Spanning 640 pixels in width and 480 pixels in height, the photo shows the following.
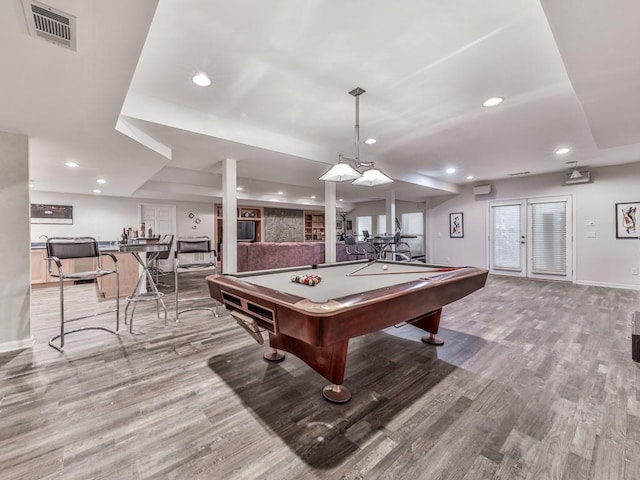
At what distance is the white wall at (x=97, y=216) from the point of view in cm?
682

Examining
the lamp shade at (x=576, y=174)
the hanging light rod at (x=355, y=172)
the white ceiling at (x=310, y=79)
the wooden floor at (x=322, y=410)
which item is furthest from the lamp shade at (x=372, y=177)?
the lamp shade at (x=576, y=174)

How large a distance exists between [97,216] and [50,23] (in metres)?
7.75

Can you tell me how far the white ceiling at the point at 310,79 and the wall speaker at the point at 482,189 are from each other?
2704mm

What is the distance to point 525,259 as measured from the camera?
22.2ft

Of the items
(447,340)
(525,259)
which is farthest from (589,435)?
(525,259)

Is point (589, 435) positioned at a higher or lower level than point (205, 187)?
lower

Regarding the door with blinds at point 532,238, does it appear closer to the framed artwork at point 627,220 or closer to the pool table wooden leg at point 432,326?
the framed artwork at point 627,220

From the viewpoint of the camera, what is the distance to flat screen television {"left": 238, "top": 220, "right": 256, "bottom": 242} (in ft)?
32.0

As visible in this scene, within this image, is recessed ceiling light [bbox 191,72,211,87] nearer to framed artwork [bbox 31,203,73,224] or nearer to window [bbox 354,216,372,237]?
framed artwork [bbox 31,203,73,224]

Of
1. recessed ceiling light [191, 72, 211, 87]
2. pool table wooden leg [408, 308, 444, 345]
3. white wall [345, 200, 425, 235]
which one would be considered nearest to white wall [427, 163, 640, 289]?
white wall [345, 200, 425, 235]

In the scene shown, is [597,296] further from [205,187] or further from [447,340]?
[205,187]

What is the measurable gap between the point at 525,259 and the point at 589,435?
6393mm

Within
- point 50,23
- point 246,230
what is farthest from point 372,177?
point 246,230

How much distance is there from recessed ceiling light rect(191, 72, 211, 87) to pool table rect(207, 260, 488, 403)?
1.76m
